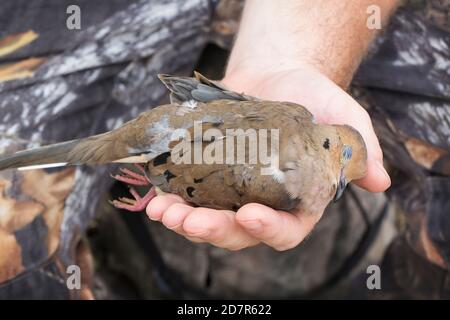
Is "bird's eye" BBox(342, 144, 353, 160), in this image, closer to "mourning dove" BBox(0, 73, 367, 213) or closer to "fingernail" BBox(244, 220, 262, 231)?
"mourning dove" BBox(0, 73, 367, 213)

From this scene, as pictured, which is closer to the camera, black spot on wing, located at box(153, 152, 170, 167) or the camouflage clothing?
black spot on wing, located at box(153, 152, 170, 167)

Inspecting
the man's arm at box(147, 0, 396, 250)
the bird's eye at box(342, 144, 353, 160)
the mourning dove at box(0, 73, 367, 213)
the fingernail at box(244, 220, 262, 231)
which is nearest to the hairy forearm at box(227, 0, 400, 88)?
the man's arm at box(147, 0, 396, 250)

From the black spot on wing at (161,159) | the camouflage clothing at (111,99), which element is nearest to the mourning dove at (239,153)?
the black spot on wing at (161,159)

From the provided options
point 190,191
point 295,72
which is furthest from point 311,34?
point 190,191

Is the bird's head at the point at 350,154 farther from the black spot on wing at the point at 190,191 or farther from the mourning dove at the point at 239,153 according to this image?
the black spot on wing at the point at 190,191

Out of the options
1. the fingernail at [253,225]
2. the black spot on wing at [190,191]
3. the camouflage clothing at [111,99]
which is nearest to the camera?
the fingernail at [253,225]

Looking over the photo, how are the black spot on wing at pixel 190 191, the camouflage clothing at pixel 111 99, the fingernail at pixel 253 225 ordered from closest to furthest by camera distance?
1. the fingernail at pixel 253 225
2. the black spot on wing at pixel 190 191
3. the camouflage clothing at pixel 111 99
